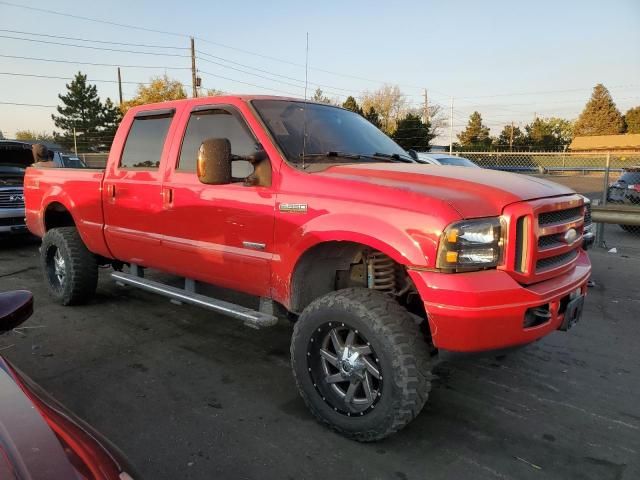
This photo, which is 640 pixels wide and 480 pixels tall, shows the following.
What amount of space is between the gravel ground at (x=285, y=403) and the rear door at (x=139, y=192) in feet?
2.63

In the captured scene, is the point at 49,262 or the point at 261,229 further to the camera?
the point at 49,262

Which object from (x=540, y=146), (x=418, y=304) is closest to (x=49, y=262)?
(x=418, y=304)

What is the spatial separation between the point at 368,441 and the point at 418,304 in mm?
930

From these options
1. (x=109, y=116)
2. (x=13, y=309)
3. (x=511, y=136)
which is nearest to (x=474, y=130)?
(x=511, y=136)

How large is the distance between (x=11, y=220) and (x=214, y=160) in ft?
23.7

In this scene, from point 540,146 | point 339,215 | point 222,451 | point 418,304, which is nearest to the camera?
point 222,451

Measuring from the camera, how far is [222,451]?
2840 millimetres

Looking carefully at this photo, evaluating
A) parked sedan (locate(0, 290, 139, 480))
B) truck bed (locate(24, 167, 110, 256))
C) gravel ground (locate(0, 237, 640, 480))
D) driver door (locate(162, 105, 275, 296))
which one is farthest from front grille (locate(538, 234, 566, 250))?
truck bed (locate(24, 167, 110, 256))

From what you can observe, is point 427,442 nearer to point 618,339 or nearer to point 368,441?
point 368,441

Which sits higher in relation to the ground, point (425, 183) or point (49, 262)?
point (425, 183)

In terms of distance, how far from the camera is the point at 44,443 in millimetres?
1437

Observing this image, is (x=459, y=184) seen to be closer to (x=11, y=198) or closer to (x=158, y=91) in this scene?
(x=11, y=198)

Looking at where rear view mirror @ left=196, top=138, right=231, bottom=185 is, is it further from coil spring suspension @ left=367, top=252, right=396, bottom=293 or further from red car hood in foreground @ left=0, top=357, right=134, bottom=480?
red car hood in foreground @ left=0, top=357, right=134, bottom=480

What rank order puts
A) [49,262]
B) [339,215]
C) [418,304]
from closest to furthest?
[339,215] < [418,304] < [49,262]
